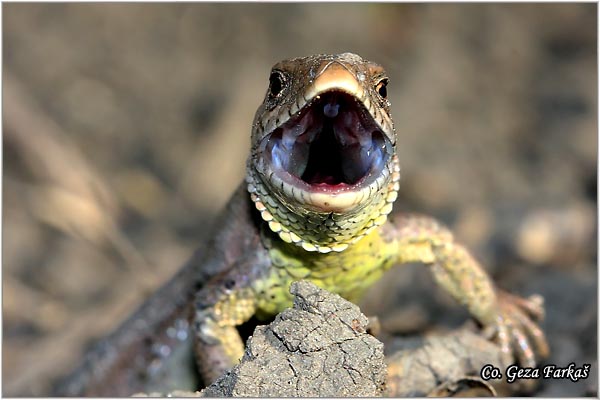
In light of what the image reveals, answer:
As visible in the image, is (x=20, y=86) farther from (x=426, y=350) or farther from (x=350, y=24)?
(x=426, y=350)

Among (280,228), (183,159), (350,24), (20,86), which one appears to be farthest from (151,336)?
(350,24)

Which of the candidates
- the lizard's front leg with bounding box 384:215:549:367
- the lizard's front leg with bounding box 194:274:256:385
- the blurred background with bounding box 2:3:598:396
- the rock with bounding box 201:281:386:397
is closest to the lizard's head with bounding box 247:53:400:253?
the rock with bounding box 201:281:386:397

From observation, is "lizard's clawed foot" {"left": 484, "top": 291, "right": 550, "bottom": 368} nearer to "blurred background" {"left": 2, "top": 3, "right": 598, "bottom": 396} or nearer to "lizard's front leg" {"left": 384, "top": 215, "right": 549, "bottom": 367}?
"lizard's front leg" {"left": 384, "top": 215, "right": 549, "bottom": 367}

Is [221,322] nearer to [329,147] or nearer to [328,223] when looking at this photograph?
[328,223]

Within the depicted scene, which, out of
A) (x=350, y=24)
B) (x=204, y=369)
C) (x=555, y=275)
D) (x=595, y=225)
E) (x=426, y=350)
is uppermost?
(x=350, y=24)

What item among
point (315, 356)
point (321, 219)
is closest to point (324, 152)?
point (321, 219)

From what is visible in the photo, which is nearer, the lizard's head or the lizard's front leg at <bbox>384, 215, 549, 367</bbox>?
the lizard's head

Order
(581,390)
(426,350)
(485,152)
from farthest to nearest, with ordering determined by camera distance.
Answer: (485,152), (581,390), (426,350)
